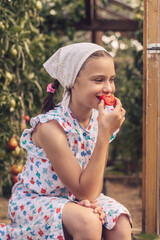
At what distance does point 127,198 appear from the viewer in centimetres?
370

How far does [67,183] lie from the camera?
57.7 inches

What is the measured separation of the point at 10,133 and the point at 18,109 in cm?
18

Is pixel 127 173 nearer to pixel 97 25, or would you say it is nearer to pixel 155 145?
pixel 97 25

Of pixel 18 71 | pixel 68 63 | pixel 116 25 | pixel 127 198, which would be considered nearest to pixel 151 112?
pixel 68 63

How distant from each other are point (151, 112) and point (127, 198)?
6.94ft

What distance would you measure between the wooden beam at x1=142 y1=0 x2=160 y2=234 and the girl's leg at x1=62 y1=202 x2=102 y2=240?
17.8 inches

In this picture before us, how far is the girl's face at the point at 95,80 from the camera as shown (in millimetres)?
1504

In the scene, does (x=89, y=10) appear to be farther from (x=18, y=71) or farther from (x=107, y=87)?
(x=107, y=87)

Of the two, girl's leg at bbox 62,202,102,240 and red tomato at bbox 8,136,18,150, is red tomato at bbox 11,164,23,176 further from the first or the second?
girl's leg at bbox 62,202,102,240

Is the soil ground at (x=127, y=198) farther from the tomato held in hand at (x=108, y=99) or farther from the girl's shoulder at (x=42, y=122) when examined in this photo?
the tomato held in hand at (x=108, y=99)

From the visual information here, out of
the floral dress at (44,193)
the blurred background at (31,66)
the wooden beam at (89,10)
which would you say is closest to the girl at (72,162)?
the floral dress at (44,193)

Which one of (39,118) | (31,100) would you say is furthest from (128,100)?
(39,118)

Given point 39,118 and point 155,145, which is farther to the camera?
point 155,145

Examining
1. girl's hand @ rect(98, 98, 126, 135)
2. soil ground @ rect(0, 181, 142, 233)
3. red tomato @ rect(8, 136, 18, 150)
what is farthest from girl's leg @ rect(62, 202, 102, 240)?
soil ground @ rect(0, 181, 142, 233)
